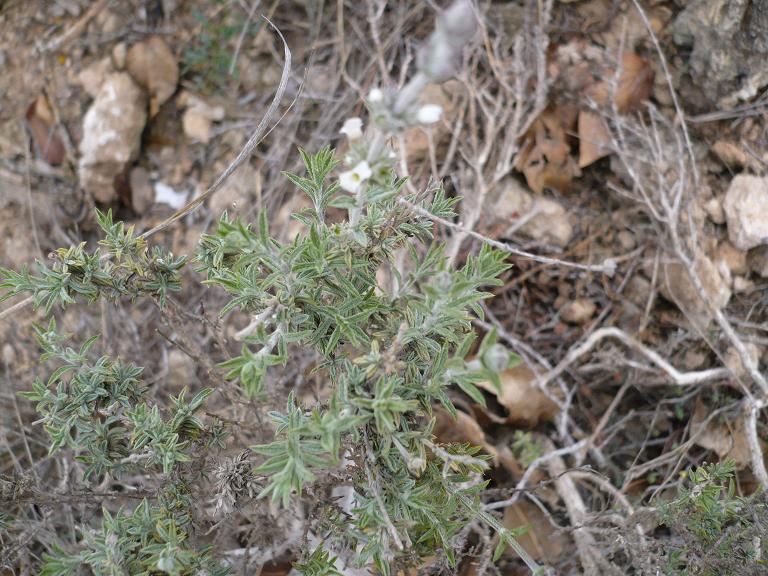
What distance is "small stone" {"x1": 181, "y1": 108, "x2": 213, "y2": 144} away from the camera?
4262mm

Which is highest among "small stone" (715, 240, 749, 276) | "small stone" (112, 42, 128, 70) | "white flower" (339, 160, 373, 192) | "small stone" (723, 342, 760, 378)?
"white flower" (339, 160, 373, 192)

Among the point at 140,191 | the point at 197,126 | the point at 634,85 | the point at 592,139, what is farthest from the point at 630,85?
the point at 140,191

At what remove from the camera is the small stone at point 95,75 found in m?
4.23

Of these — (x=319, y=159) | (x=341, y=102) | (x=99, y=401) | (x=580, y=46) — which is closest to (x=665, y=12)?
(x=580, y=46)

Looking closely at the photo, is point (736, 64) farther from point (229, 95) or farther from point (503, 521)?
point (229, 95)

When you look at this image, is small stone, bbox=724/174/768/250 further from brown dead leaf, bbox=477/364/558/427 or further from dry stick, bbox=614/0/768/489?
brown dead leaf, bbox=477/364/558/427

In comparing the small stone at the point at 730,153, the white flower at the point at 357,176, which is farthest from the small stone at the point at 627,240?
the white flower at the point at 357,176

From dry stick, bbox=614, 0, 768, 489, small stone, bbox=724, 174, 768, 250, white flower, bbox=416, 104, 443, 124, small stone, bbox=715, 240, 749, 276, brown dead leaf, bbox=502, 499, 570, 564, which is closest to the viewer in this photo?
white flower, bbox=416, 104, 443, 124

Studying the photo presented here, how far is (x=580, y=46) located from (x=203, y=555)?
3361 millimetres

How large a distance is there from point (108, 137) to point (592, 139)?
9.73ft

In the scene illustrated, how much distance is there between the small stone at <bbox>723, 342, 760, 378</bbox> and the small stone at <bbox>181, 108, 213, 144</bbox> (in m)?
3.34

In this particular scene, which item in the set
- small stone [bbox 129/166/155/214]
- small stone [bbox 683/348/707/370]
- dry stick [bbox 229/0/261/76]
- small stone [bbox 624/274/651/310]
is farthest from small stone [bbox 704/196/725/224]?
small stone [bbox 129/166/155/214]

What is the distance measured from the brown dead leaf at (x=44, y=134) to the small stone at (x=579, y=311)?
3314 mm

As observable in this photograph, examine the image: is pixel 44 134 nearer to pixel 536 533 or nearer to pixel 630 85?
pixel 630 85
